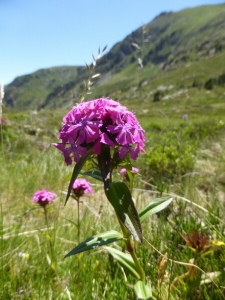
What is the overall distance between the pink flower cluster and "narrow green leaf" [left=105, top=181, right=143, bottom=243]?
0.44ft

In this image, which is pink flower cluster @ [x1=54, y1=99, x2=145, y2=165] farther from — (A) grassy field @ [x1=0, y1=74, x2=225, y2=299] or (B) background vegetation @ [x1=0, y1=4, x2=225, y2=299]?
(B) background vegetation @ [x1=0, y1=4, x2=225, y2=299]

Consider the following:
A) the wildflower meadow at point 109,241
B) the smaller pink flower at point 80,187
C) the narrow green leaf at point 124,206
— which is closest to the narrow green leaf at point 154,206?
the wildflower meadow at point 109,241

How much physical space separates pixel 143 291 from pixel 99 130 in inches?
28.0

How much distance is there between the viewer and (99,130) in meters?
1.31

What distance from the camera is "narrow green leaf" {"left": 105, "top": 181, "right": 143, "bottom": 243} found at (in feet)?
4.00

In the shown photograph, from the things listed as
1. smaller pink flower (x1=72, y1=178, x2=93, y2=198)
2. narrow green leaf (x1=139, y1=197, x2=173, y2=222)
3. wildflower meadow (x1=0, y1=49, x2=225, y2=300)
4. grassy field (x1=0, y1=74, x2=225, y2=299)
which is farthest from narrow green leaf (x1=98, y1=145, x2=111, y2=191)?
smaller pink flower (x1=72, y1=178, x2=93, y2=198)

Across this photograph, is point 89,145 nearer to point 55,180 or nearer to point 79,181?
point 79,181

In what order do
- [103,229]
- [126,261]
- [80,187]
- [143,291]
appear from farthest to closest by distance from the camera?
[103,229]
[80,187]
[126,261]
[143,291]

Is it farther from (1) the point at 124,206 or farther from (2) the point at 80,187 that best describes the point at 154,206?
(2) the point at 80,187

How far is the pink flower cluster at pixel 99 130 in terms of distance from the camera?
129 centimetres

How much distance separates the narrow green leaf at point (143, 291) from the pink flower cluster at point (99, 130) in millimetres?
564

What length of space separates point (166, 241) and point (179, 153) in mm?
2798

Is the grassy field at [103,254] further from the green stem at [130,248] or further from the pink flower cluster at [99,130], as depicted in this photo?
the pink flower cluster at [99,130]

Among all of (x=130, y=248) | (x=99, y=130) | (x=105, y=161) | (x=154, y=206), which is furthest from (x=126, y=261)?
(x=99, y=130)
